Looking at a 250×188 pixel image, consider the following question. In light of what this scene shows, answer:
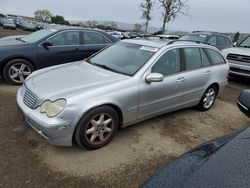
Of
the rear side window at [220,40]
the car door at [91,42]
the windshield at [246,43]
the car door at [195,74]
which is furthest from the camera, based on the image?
the rear side window at [220,40]

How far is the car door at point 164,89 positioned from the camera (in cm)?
405

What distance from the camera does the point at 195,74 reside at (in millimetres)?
4918

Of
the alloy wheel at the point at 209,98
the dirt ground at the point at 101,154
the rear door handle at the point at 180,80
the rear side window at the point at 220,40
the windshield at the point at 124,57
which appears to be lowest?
the dirt ground at the point at 101,154

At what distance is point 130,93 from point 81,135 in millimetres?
940

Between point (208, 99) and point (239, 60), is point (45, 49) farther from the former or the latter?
point (239, 60)

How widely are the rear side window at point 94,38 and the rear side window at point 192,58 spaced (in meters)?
3.22

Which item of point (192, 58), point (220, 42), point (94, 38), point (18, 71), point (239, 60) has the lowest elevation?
point (18, 71)

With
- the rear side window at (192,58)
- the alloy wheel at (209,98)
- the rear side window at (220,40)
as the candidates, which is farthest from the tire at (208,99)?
the rear side window at (220,40)

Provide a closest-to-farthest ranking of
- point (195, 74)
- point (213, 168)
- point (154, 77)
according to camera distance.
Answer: point (213, 168) → point (154, 77) → point (195, 74)

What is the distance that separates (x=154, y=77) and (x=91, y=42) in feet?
12.7

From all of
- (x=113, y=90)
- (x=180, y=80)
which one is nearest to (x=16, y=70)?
(x=113, y=90)

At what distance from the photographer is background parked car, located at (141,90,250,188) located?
1.67 metres

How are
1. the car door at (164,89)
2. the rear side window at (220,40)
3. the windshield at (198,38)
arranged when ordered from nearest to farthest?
the car door at (164,89) < the windshield at (198,38) < the rear side window at (220,40)

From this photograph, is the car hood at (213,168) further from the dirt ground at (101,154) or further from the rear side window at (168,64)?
the rear side window at (168,64)
